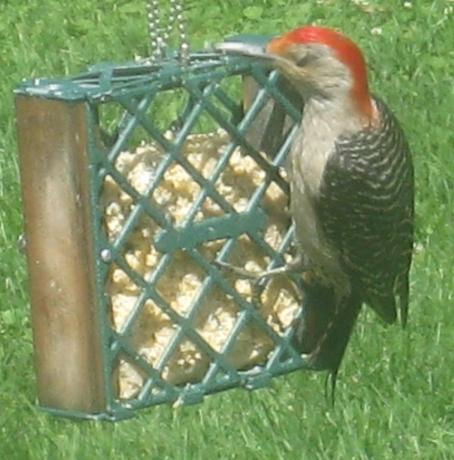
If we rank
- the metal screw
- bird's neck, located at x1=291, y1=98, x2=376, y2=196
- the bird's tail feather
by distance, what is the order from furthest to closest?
1. the bird's tail feather
2. bird's neck, located at x1=291, y1=98, x2=376, y2=196
3. the metal screw

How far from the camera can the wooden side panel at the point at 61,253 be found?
4.69m

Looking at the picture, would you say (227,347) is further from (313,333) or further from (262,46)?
(262,46)

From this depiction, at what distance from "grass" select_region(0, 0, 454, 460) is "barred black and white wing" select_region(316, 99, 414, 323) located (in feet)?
1.09

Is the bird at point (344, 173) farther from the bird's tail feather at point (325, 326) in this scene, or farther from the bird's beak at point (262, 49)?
the bird's tail feather at point (325, 326)

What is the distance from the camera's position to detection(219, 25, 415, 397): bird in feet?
16.5

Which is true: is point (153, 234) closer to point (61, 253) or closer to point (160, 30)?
point (61, 253)

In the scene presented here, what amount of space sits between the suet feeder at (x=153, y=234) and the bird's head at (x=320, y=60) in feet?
0.28

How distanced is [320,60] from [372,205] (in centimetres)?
43

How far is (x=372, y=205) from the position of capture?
204 inches

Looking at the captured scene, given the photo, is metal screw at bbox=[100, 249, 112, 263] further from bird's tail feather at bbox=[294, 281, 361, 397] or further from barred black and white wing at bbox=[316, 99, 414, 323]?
bird's tail feather at bbox=[294, 281, 361, 397]

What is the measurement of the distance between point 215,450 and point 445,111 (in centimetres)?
290

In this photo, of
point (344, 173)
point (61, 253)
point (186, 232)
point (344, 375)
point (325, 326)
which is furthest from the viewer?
point (344, 375)

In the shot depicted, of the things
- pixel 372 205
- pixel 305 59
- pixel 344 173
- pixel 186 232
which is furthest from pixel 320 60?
pixel 186 232

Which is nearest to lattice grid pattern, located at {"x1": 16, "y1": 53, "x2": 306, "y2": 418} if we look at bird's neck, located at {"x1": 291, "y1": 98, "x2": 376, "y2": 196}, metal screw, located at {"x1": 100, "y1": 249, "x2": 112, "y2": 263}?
metal screw, located at {"x1": 100, "y1": 249, "x2": 112, "y2": 263}
